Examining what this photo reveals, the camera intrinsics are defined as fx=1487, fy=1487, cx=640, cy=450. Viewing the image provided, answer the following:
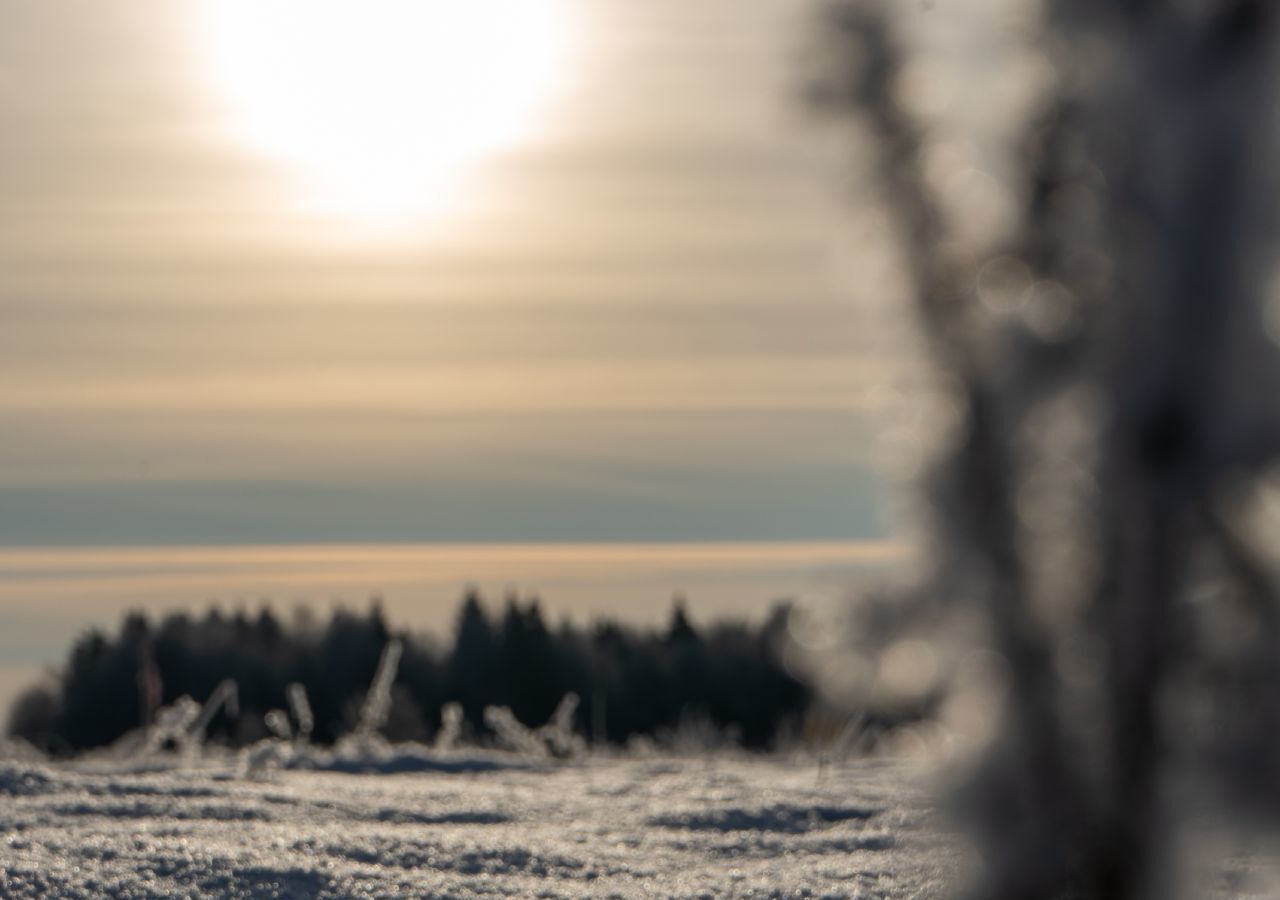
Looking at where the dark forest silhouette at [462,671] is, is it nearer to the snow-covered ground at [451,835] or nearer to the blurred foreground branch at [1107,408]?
the snow-covered ground at [451,835]

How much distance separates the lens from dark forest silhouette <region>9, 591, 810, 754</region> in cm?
1811

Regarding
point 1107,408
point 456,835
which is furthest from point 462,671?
point 1107,408

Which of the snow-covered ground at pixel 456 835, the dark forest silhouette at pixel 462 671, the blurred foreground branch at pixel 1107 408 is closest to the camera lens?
the blurred foreground branch at pixel 1107 408

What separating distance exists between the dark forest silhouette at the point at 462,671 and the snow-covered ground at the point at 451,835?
1307 centimetres

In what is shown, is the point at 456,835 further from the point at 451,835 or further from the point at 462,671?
the point at 462,671

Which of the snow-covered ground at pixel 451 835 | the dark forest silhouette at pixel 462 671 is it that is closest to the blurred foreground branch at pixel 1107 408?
the snow-covered ground at pixel 451 835

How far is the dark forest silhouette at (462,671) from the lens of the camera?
18109mm

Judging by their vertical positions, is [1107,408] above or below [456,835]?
above

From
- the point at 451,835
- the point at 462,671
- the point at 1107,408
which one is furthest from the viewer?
the point at 462,671

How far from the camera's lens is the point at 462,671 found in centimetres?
2056

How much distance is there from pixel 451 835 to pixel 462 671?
16995 millimetres

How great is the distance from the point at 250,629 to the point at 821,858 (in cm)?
1846

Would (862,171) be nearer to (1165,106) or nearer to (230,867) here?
(1165,106)

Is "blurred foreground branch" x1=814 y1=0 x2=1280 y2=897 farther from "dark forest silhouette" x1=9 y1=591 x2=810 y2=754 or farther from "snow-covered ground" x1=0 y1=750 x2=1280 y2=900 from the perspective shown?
"dark forest silhouette" x1=9 y1=591 x2=810 y2=754
